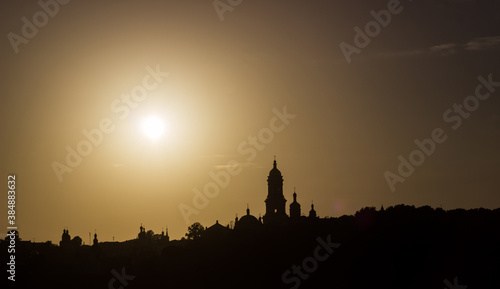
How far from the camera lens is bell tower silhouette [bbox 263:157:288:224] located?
472 ft

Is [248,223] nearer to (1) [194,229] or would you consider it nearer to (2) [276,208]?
(2) [276,208]

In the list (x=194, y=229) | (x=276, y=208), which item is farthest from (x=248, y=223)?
(x=194, y=229)

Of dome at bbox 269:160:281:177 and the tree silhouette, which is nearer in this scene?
dome at bbox 269:160:281:177

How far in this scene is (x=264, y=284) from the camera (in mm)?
90125

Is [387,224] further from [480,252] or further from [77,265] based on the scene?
[77,265]

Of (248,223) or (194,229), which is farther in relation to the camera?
(194,229)

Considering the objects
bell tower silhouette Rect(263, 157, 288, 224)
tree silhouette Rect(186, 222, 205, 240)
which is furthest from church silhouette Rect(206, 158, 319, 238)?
tree silhouette Rect(186, 222, 205, 240)

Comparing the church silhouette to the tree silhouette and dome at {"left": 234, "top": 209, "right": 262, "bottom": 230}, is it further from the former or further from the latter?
the tree silhouette

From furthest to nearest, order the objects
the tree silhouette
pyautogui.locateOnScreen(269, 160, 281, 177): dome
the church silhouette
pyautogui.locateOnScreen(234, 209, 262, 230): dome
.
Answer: the tree silhouette → pyautogui.locateOnScreen(269, 160, 281, 177): dome → the church silhouette → pyautogui.locateOnScreen(234, 209, 262, 230): dome

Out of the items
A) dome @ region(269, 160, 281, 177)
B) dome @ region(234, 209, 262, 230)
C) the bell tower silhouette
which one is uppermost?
dome @ region(269, 160, 281, 177)

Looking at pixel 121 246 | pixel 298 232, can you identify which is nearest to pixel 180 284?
pixel 298 232

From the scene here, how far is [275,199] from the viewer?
145m

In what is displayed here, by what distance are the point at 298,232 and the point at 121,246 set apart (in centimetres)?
7882

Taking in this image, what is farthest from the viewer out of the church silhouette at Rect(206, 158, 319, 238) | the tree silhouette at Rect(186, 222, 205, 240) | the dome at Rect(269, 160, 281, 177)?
the tree silhouette at Rect(186, 222, 205, 240)
